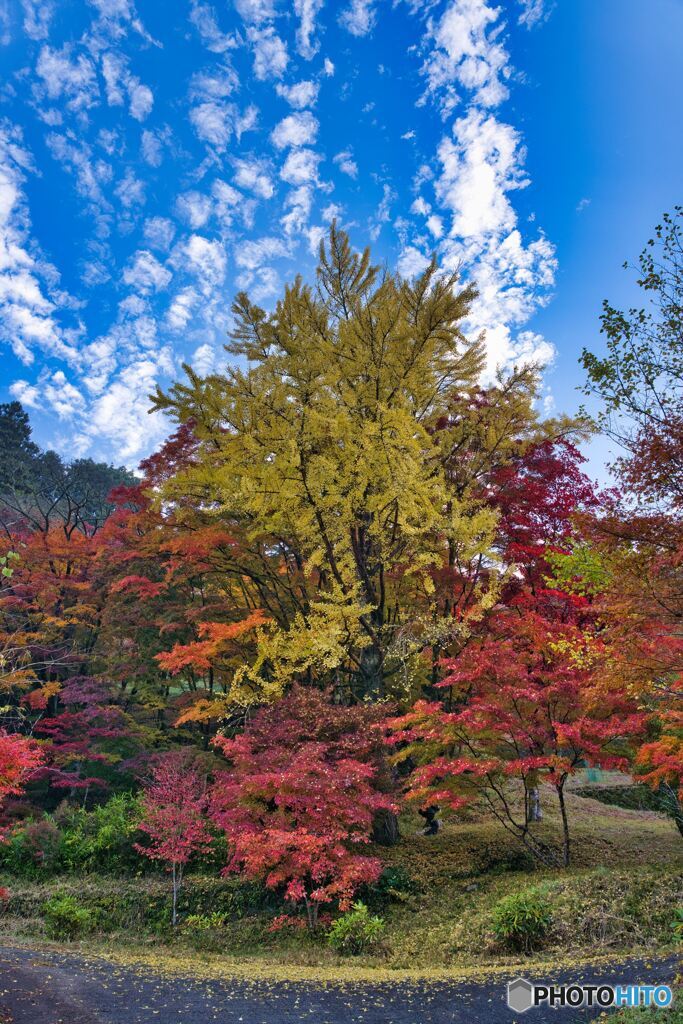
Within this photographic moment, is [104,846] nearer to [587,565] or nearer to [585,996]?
[585,996]

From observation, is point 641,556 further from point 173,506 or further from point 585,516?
point 173,506

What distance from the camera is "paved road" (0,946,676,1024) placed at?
212 inches

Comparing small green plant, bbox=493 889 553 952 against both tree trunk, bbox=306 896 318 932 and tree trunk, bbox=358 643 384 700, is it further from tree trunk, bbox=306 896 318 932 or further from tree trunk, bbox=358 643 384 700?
tree trunk, bbox=358 643 384 700

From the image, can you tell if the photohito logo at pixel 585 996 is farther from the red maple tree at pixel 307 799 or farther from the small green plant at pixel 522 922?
the red maple tree at pixel 307 799

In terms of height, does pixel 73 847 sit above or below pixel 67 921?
above

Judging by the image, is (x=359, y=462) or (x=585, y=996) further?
(x=359, y=462)

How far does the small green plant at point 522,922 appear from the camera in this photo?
7.26 metres

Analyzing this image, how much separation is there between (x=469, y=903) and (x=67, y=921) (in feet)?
25.9

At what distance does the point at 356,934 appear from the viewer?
8633mm

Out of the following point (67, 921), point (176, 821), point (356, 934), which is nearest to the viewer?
point (356, 934)

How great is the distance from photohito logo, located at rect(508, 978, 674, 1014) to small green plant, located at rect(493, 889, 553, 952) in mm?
1633

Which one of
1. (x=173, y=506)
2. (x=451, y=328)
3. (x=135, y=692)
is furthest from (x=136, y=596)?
(x=451, y=328)

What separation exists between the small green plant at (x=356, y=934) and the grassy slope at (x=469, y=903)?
0.65ft

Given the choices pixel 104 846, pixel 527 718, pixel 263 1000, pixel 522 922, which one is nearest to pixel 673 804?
pixel 527 718
